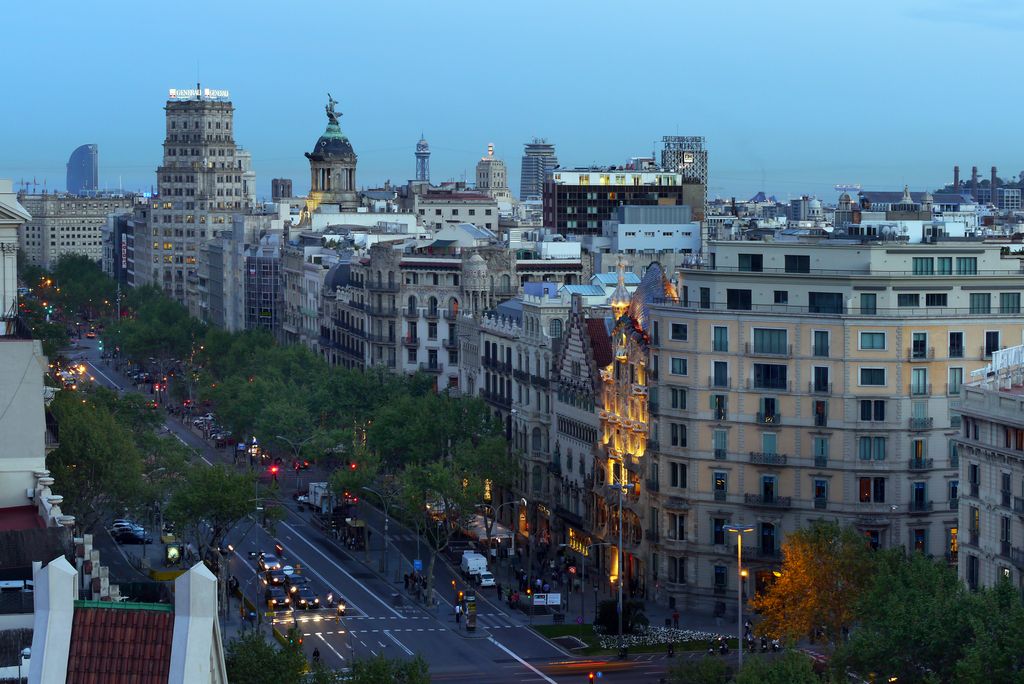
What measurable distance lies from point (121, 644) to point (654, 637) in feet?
219

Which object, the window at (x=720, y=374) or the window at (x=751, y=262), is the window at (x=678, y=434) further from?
the window at (x=751, y=262)

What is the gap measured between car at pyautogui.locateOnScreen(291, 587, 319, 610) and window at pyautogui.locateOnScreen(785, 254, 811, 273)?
116ft

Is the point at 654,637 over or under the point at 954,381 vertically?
under

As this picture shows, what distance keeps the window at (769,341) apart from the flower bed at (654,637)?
17401 mm

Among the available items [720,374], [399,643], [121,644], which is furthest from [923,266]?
[121,644]

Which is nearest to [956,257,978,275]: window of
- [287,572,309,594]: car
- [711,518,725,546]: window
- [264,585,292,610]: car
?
[711,518,725,546]: window

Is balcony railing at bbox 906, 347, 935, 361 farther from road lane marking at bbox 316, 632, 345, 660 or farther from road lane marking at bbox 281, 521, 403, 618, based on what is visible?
road lane marking at bbox 316, 632, 345, 660

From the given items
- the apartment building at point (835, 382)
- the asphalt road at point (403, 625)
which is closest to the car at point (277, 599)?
the asphalt road at point (403, 625)

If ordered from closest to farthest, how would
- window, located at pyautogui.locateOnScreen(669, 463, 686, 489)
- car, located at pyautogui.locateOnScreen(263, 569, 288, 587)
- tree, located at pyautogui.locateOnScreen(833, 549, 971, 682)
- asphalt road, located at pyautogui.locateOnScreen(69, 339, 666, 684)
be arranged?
→ tree, located at pyautogui.locateOnScreen(833, 549, 971, 682) < asphalt road, located at pyautogui.locateOnScreen(69, 339, 666, 684) < window, located at pyautogui.locateOnScreen(669, 463, 686, 489) < car, located at pyautogui.locateOnScreen(263, 569, 288, 587)

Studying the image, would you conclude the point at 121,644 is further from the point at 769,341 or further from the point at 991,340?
the point at 991,340

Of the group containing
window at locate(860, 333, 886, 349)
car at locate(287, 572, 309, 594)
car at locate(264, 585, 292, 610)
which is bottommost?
car at locate(264, 585, 292, 610)

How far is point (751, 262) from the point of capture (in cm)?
13050

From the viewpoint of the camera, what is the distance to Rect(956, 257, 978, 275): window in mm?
128000

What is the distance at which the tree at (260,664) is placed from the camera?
88312 millimetres
